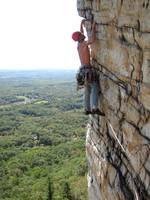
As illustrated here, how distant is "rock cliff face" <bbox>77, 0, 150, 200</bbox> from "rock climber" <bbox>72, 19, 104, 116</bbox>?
0.18 meters

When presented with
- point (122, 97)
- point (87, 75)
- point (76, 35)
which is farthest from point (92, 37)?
point (122, 97)

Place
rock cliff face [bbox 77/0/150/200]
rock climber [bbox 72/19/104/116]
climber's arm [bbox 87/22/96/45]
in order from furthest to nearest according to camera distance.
Answer: rock climber [bbox 72/19/104/116], climber's arm [bbox 87/22/96/45], rock cliff face [bbox 77/0/150/200]

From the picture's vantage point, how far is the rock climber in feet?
35.0

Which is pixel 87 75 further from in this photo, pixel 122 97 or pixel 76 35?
pixel 122 97

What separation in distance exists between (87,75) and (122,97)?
1842mm

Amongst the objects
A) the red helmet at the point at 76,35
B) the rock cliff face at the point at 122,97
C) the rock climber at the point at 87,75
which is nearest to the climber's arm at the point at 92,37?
the rock climber at the point at 87,75

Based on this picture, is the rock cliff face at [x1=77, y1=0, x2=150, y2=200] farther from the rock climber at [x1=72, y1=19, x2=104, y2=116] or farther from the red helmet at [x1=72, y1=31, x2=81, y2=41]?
the red helmet at [x1=72, y1=31, x2=81, y2=41]

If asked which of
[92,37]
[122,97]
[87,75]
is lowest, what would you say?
[122,97]

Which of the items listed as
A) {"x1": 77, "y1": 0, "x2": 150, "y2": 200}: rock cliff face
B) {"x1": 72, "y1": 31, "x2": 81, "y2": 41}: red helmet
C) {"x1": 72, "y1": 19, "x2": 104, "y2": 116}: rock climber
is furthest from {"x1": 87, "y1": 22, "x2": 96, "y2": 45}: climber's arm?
{"x1": 72, "y1": 31, "x2": 81, "y2": 41}: red helmet

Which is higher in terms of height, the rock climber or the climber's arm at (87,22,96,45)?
the climber's arm at (87,22,96,45)

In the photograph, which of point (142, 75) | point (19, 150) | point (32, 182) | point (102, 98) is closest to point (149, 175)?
point (142, 75)

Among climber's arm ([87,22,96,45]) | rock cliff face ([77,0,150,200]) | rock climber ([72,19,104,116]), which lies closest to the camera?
rock cliff face ([77,0,150,200])

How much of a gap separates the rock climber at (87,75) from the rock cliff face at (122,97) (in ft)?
0.59

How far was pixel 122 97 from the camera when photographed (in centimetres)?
916
